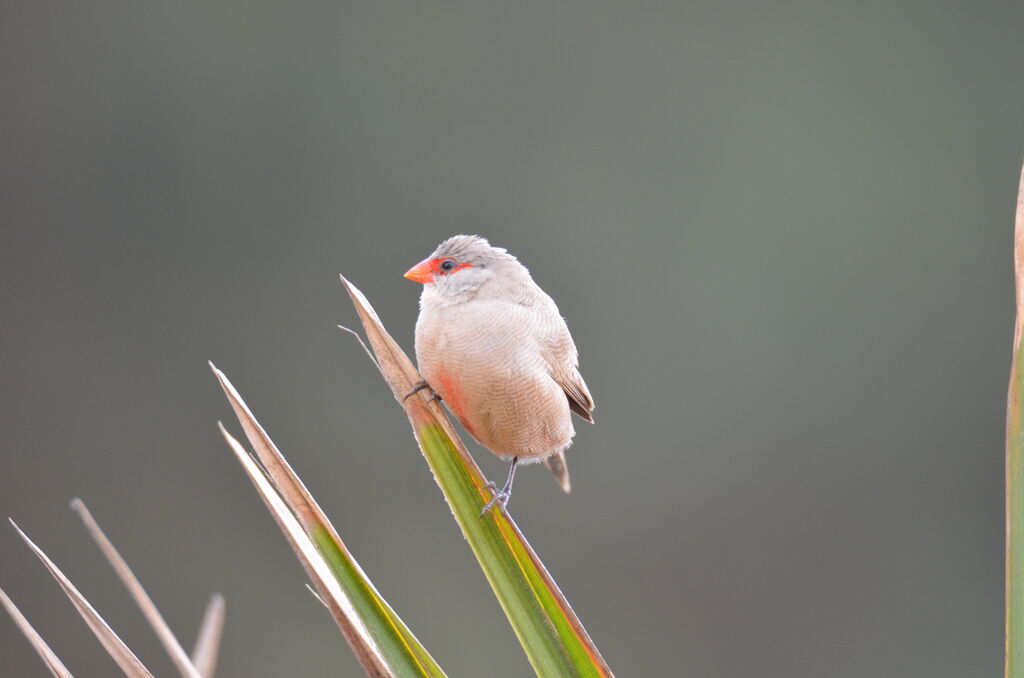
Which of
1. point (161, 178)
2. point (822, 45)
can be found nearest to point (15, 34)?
point (161, 178)

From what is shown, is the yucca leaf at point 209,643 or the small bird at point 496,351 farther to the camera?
the small bird at point 496,351

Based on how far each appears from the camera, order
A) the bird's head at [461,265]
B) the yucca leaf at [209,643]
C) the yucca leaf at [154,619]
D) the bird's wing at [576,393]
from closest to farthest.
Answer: the yucca leaf at [154,619] < the yucca leaf at [209,643] < the bird's head at [461,265] < the bird's wing at [576,393]

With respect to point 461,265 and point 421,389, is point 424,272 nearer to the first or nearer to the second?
point 461,265

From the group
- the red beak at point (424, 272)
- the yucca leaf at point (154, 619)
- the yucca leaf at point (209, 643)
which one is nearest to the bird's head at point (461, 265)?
the red beak at point (424, 272)

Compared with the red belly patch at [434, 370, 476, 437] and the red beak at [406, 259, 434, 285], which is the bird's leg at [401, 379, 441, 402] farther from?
the red beak at [406, 259, 434, 285]

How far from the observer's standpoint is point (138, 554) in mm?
9188

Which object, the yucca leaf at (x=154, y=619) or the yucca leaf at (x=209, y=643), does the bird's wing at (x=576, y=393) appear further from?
the yucca leaf at (x=154, y=619)

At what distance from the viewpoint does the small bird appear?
114 inches

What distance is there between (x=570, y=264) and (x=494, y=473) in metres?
2.16

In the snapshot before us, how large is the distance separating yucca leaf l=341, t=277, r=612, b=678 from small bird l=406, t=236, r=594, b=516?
0.30m

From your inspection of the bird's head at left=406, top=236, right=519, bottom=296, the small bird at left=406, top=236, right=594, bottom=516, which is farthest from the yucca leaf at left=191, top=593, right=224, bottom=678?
the bird's head at left=406, top=236, right=519, bottom=296

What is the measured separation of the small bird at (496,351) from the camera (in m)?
2.91

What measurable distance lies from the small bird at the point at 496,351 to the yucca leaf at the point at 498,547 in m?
0.30

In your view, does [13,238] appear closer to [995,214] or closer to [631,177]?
[631,177]
